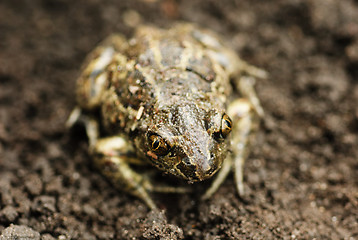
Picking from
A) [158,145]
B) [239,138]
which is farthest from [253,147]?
[158,145]

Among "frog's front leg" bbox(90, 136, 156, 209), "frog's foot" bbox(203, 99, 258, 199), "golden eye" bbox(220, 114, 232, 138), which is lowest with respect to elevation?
"frog's front leg" bbox(90, 136, 156, 209)

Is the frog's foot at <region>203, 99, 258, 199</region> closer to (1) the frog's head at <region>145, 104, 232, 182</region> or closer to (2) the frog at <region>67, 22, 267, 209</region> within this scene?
(2) the frog at <region>67, 22, 267, 209</region>

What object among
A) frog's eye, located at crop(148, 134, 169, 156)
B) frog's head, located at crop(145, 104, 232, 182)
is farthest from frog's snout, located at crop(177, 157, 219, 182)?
frog's eye, located at crop(148, 134, 169, 156)

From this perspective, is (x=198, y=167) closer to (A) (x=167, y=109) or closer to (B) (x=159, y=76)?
(A) (x=167, y=109)

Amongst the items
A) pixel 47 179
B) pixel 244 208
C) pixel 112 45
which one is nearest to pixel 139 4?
pixel 112 45

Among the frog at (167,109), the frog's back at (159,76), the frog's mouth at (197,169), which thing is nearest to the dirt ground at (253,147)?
the frog at (167,109)

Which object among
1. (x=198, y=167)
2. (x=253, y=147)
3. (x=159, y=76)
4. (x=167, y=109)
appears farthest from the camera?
(x=253, y=147)

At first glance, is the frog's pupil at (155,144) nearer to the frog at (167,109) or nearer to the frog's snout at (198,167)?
the frog at (167,109)
